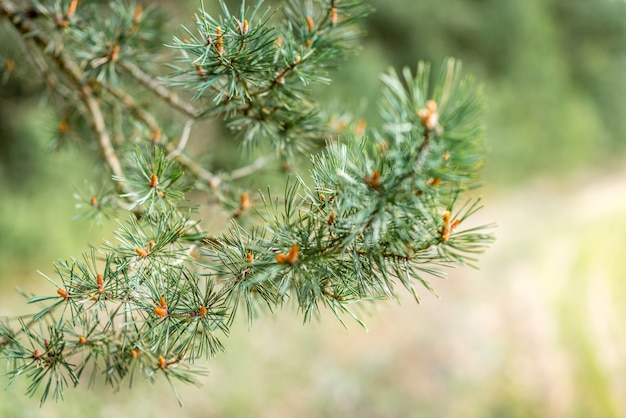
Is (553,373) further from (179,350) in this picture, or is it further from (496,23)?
(496,23)

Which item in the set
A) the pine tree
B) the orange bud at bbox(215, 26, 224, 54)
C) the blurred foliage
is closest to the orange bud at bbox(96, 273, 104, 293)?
the pine tree

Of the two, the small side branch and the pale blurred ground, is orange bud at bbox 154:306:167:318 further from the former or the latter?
the pale blurred ground

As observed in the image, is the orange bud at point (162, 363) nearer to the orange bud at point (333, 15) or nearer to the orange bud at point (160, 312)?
the orange bud at point (160, 312)

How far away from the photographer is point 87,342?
1093 millimetres

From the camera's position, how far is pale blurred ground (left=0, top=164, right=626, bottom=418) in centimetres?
372

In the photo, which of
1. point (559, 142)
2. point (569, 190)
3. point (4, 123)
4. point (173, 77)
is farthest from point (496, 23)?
point (173, 77)

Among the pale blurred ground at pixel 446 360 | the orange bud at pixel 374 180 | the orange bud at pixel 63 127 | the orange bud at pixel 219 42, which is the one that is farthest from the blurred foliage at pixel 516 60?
the orange bud at pixel 374 180

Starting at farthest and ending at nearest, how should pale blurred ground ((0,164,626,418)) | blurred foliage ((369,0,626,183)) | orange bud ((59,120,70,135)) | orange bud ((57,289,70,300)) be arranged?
blurred foliage ((369,0,626,183)) → pale blurred ground ((0,164,626,418)) → orange bud ((59,120,70,135)) → orange bud ((57,289,70,300))

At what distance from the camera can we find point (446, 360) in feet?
14.7

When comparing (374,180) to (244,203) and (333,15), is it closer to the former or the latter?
(333,15)

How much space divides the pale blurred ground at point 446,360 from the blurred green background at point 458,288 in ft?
0.05

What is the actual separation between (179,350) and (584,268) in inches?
240

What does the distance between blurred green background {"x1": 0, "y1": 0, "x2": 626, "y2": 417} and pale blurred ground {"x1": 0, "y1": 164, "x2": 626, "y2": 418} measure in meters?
0.02

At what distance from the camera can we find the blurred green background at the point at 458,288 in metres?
3.88
